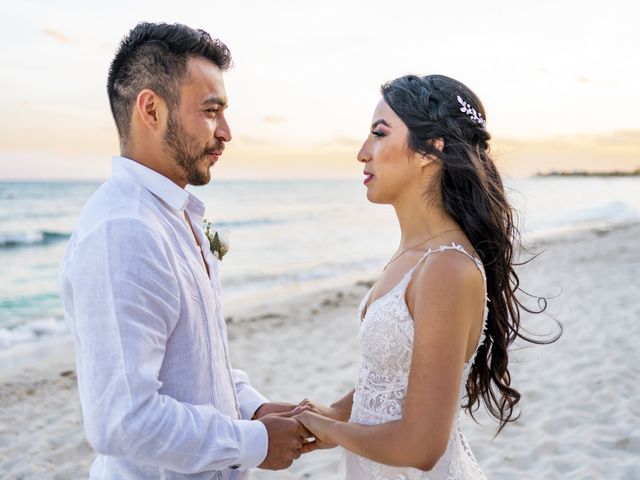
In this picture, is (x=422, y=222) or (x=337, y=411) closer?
(x=422, y=222)

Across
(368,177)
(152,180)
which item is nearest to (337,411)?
(368,177)

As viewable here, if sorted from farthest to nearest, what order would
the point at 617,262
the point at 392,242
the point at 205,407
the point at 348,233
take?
the point at 348,233 → the point at 392,242 → the point at 617,262 → the point at 205,407

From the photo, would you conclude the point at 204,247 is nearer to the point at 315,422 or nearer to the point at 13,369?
the point at 315,422

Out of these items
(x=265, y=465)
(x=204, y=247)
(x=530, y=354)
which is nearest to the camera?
(x=265, y=465)

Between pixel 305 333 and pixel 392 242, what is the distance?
14079 mm

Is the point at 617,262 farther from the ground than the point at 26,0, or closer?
closer

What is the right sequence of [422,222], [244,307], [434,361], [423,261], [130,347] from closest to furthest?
[130,347]
[434,361]
[423,261]
[422,222]
[244,307]

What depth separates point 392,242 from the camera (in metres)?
22.8

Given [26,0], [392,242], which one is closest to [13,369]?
[26,0]

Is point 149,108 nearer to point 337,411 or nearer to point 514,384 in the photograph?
point 337,411

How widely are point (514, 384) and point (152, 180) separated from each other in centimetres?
530

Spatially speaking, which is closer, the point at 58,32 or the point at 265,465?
the point at 265,465

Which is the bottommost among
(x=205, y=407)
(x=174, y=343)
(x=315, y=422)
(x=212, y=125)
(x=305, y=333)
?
(x=305, y=333)

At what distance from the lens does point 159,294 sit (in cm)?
178
